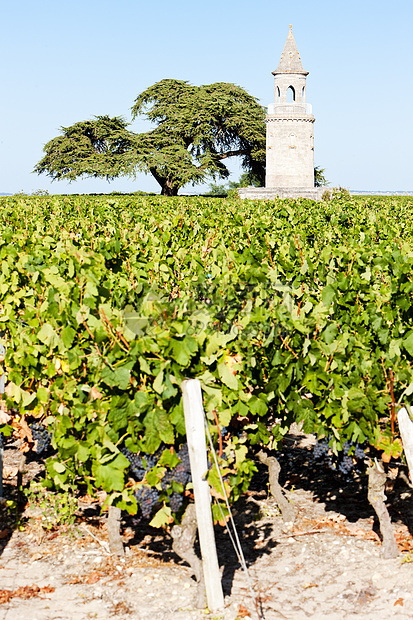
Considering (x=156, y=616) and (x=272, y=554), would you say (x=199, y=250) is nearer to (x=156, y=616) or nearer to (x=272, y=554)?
(x=272, y=554)

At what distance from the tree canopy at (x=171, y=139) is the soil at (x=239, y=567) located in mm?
46282

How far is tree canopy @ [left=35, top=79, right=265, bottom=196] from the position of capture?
5053cm

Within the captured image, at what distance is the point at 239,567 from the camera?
4457 mm

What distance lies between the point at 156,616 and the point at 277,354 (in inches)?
67.9

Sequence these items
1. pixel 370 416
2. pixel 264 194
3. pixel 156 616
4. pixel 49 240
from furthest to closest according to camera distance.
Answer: pixel 264 194, pixel 49 240, pixel 370 416, pixel 156 616

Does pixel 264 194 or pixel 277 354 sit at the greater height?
pixel 264 194

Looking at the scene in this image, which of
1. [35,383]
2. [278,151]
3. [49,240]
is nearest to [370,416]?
[35,383]

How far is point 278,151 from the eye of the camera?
48.6 meters

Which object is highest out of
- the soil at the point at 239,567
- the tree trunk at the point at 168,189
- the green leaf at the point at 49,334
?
the tree trunk at the point at 168,189

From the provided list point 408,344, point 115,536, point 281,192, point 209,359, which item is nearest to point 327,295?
point 408,344

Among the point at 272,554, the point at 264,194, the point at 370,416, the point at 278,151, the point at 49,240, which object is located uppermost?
the point at 278,151

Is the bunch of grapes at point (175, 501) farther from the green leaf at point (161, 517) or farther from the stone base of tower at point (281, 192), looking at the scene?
the stone base of tower at point (281, 192)

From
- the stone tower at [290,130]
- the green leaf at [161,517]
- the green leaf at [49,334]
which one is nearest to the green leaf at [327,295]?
the green leaf at [161,517]

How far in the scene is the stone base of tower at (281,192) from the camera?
44688 mm
